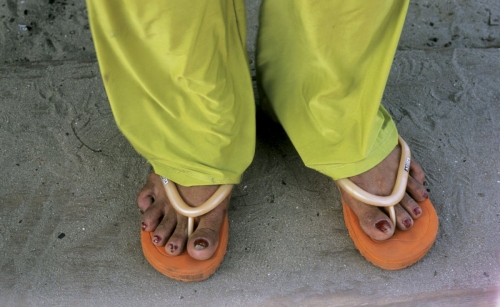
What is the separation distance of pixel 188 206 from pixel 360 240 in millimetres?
423

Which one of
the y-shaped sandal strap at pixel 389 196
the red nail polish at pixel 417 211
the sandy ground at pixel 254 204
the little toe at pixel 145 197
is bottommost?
the sandy ground at pixel 254 204

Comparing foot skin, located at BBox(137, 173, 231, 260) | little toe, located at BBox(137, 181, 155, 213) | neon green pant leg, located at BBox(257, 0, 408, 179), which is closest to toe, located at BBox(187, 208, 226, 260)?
foot skin, located at BBox(137, 173, 231, 260)

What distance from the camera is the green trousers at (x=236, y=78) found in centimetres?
88

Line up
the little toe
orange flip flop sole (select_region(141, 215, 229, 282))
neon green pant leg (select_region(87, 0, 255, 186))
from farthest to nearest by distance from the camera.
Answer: the little toe < orange flip flop sole (select_region(141, 215, 229, 282)) < neon green pant leg (select_region(87, 0, 255, 186))

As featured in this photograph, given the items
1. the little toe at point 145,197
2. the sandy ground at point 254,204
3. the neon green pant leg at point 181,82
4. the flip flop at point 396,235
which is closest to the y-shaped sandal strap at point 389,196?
the flip flop at point 396,235

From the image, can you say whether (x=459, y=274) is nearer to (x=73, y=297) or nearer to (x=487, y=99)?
(x=487, y=99)

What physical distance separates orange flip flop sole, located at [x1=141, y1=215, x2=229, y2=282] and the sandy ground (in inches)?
1.3

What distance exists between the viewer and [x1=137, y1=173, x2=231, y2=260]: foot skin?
1.13 metres

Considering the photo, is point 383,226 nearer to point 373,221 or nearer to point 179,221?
point 373,221

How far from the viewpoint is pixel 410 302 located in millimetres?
1113

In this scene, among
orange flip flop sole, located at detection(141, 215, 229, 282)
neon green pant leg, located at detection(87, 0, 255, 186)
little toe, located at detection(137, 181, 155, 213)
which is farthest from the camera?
little toe, located at detection(137, 181, 155, 213)

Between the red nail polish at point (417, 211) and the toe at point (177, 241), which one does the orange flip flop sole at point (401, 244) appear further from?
the toe at point (177, 241)

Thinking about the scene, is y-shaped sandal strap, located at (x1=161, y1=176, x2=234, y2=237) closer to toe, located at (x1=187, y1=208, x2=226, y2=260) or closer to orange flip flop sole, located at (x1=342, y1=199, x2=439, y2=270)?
toe, located at (x1=187, y1=208, x2=226, y2=260)

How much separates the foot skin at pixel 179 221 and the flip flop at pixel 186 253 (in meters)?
0.01
